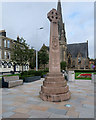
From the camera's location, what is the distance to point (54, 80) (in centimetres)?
595

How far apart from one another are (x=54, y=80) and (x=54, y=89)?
51cm

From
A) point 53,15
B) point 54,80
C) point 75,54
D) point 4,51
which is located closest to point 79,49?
point 75,54

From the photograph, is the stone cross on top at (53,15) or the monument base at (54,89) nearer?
the monument base at (54,89)

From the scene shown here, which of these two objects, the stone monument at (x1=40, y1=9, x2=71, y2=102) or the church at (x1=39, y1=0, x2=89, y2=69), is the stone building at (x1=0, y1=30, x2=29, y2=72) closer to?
the stone monument at (x1=40, y1=9, x2=71, y2=102)

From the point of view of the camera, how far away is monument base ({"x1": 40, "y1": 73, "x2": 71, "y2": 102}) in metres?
5.53

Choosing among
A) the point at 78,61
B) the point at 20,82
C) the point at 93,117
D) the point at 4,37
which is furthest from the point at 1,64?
the point at 78,61

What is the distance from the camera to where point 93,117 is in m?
3.73

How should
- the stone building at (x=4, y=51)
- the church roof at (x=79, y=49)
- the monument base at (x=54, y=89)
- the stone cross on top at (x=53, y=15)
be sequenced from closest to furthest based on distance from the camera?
the monument base at (x=54, y=89), the stone cross on top at (x=53, y=15), the stone building at (x=4, y=51), the church roof at (x=79, y=49)

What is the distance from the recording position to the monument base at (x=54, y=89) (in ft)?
18.1

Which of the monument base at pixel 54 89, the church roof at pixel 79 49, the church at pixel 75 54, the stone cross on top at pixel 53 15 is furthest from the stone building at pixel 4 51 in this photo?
the church roof at pixel 79 49

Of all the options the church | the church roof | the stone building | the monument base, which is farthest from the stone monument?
the church roof

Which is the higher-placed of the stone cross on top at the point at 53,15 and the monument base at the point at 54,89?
the stone cross on top at the point at 53,15

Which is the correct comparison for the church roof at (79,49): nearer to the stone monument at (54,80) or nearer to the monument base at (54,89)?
the stone monument at (54,80)


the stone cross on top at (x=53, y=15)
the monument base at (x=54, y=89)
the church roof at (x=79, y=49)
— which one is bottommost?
the monument base at (x=54, y=89)
